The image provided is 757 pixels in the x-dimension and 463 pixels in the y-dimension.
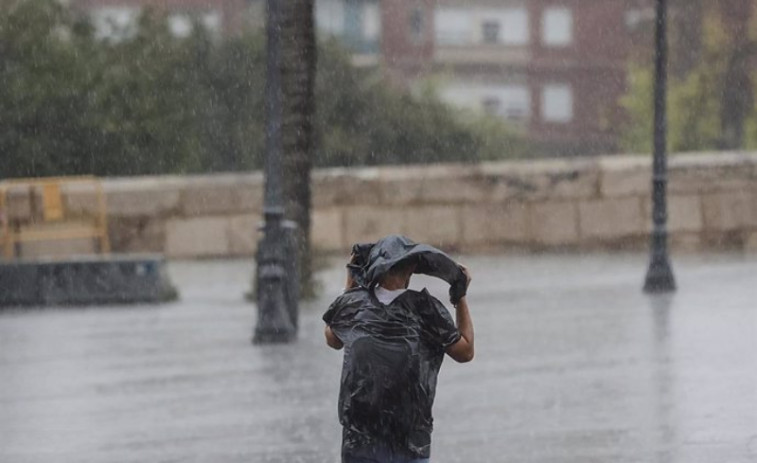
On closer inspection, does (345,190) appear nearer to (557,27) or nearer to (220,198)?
(220,198)

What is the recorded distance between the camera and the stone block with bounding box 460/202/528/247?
24250 millimetres

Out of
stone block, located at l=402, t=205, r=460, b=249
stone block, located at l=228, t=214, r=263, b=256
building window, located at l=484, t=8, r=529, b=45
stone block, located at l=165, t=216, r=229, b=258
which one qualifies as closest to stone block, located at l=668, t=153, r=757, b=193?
stone block, located at l=402, t=205, r=460, b=249

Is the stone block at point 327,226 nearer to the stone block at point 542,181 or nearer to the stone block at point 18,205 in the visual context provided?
the stone block at point 542,181

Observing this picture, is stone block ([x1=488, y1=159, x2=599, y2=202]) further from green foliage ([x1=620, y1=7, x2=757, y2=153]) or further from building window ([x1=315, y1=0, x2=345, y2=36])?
building window ([x1=315, y1=0, x2=345, y2=36])

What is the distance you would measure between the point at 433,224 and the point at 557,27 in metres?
55.1

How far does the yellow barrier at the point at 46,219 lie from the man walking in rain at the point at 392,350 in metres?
17.7

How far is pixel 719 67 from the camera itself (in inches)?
1887

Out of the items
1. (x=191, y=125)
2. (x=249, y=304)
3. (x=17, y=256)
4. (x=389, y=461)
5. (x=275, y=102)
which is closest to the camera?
(x=389, y=461)

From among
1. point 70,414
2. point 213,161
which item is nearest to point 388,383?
point 70,414

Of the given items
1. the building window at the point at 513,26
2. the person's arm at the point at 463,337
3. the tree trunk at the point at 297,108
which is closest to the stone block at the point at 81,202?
the tree trunk at the point at 297,108

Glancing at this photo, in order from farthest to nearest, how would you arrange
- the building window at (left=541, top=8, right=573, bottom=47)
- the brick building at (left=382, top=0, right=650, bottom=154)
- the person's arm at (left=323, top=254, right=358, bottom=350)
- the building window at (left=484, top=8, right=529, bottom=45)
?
the building window at (left=541, top=8, right=573, bottom=47) < the building window at (left=484, top=8, right=529, bottom=45) < the brick building at (left=382, top=0, right=650, bottom=154) < the person's arm at (left=323, top=254, right=358, bottom=350)

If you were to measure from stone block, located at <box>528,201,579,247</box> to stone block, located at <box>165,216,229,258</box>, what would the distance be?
412 centimetres

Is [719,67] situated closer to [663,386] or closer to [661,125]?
[661,125]

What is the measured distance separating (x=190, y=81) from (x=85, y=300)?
58.5ft
